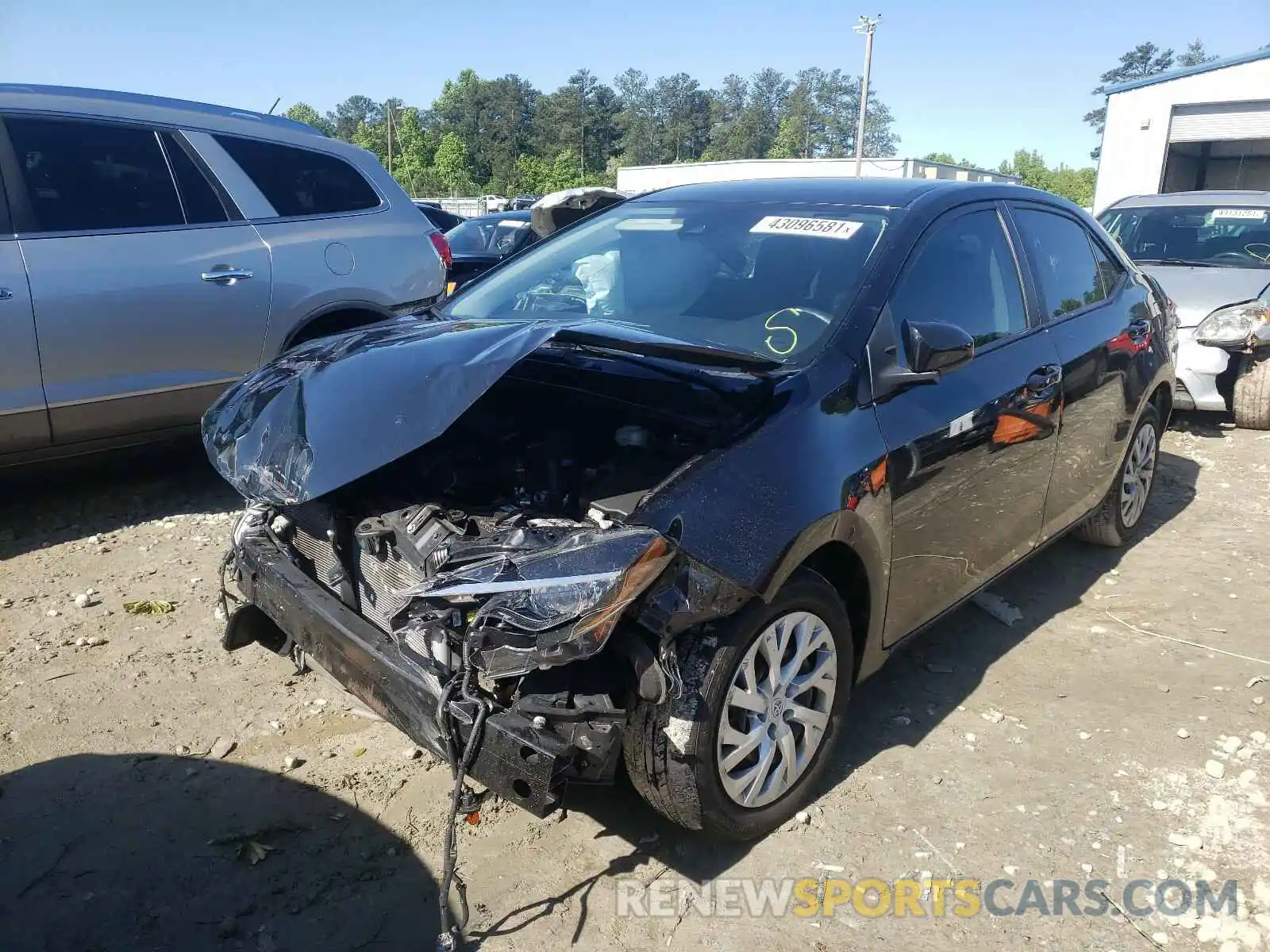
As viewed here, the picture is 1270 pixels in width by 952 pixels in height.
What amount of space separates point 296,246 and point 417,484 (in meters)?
3.16

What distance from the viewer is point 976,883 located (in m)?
2.55

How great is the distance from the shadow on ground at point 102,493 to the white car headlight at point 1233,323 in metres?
6.96

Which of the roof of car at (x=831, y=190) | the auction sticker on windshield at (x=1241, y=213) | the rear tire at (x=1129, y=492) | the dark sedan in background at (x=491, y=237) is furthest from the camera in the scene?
the dark sedan in background at (x=491, y=237)

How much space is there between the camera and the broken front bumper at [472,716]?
212 cm

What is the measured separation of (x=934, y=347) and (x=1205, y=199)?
7373 mm

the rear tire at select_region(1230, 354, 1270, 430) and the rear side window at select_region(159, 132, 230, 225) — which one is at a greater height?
the rear side window at select_region(159, 132, 230, 225)

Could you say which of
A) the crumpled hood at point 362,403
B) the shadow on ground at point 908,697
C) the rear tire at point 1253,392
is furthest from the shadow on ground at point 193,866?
the rear tire at point 1253,392

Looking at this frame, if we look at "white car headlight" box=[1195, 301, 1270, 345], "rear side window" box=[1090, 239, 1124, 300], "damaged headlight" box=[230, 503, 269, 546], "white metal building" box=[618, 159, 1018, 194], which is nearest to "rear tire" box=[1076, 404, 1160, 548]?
"rear side window" box=[1090, 239, 1124, 300]

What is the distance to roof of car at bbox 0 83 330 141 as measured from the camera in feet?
14.8

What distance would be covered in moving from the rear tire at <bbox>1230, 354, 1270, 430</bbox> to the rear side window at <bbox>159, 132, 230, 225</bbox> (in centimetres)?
741

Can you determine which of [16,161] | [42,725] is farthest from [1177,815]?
[16,161]

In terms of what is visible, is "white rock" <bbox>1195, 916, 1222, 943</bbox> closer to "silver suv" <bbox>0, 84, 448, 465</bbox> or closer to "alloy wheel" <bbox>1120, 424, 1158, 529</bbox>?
"alloy wheel" <bbox>1120, 424, 1158, 529</bbox>

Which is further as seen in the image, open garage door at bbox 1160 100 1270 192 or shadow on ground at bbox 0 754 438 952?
open garage door at bbox 1160 100 1270 192

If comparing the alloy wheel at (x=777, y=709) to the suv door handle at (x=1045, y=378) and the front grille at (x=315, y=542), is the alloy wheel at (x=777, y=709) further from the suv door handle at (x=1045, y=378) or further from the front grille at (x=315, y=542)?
the suv door handle at (x=1045, y=378)
